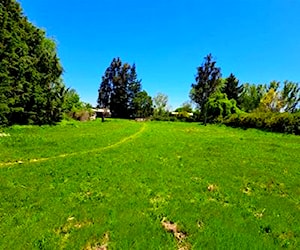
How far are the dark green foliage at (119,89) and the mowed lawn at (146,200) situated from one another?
337 ft

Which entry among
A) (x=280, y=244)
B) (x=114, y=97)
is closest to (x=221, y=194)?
(x=280, y=244)

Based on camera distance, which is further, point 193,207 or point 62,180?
point 62,180

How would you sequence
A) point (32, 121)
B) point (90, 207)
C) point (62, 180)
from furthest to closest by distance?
point (32, 121) → point (62, 180) → point (90, 207)

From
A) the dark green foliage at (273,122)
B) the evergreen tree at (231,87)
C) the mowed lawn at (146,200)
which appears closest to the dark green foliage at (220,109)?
the dark green foliage at (273,122)

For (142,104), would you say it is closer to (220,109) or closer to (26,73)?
(220,109)

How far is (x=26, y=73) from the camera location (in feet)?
176

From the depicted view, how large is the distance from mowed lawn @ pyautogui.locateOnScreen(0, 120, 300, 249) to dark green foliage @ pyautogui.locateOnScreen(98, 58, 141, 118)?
103 m

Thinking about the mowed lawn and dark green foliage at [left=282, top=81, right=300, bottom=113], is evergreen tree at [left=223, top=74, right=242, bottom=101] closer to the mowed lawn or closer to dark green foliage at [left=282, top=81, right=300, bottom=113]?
dark green foliage at [left=282, top=81, right=300, bottom=113]

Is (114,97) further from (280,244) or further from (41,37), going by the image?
(280,244)

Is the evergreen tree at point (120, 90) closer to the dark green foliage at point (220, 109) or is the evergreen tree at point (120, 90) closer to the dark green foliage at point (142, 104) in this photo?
the dark green foliage at point (142, 104)

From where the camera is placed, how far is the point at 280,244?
11.6 m

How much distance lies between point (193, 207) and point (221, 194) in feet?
8.90

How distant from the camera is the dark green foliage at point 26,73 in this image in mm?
46125

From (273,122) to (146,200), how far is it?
40.8 metres
